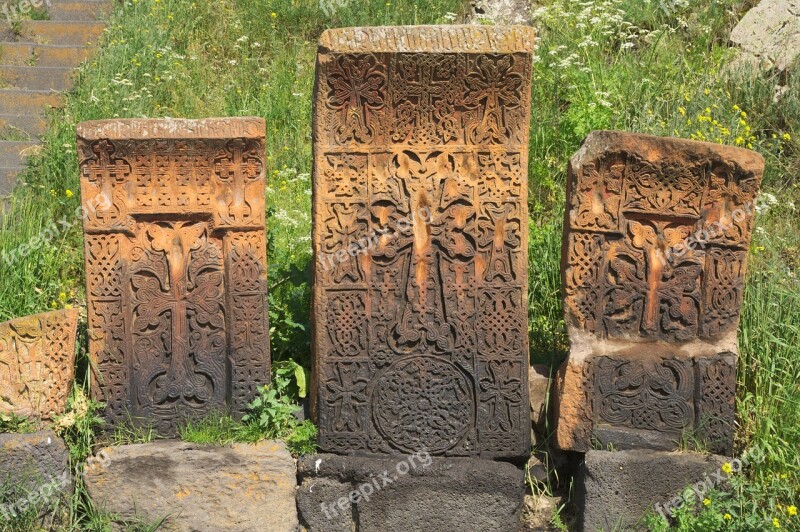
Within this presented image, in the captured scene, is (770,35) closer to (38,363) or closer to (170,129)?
(170,129)

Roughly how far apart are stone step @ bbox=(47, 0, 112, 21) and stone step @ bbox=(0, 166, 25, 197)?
224cm

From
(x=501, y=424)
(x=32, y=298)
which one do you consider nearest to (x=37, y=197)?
(x=32, y=298)

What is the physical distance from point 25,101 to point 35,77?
0.37 metres

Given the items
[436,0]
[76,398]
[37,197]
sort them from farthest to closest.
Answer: [436,0] → [37,197] → [76,398]

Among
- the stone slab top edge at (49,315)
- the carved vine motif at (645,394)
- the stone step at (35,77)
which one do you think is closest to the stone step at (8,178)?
the stone step at (35,77)

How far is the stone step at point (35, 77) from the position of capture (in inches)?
289

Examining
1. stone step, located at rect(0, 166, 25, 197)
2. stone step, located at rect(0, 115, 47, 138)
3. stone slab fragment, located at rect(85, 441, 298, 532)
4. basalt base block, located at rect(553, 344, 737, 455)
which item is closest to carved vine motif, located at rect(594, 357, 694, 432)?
basalt base block, located at rect(553, 344, 737, 455)

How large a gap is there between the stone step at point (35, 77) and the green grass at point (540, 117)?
256mm

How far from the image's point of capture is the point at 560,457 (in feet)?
14.1

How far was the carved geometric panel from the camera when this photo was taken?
13.2 ft

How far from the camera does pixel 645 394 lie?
411cm

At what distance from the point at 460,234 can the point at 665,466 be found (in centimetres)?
127

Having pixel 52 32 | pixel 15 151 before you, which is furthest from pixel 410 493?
pixel 52 32

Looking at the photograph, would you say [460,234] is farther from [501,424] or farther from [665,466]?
[665,466]
